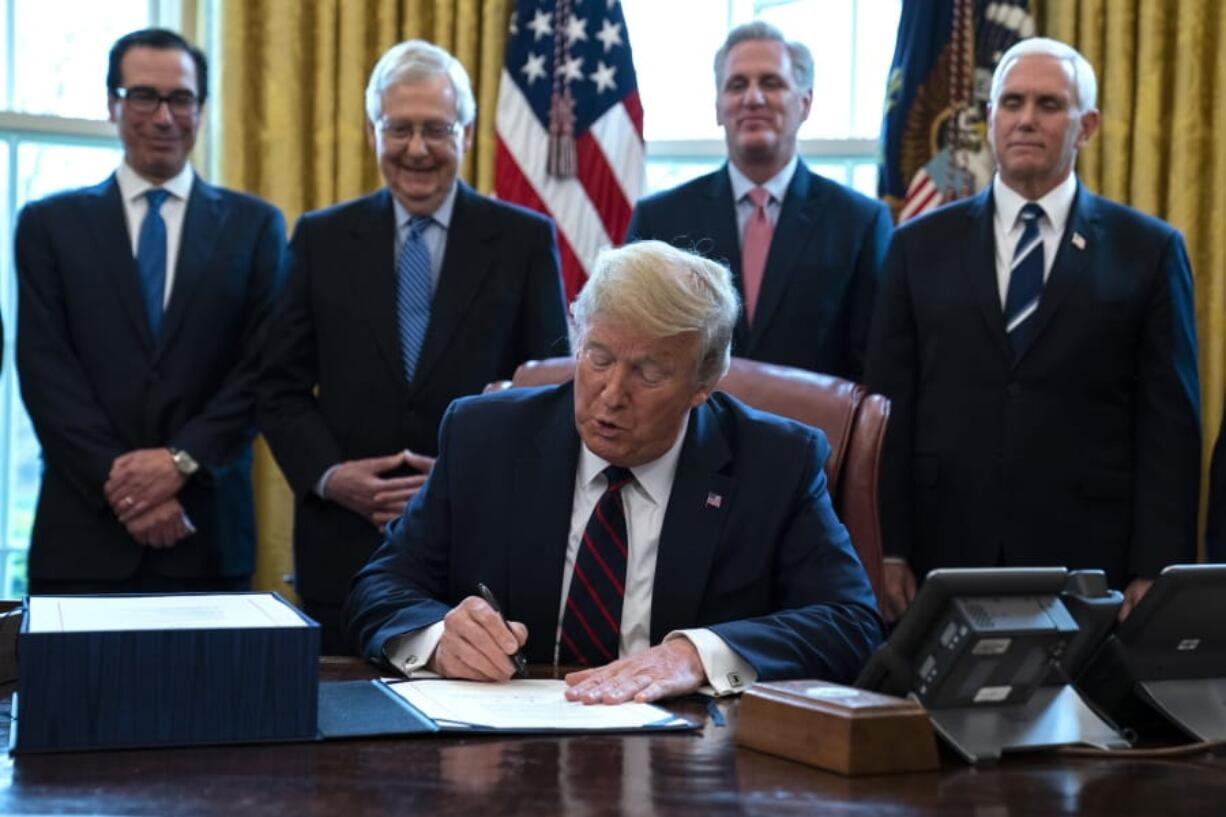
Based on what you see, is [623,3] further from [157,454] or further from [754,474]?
[754,474]

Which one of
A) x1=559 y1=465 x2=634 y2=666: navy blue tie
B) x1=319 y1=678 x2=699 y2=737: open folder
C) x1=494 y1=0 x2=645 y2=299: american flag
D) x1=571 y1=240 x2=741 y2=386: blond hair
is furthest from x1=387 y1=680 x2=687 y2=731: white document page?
x1=494 y1=0 x2=645 y2=299: american flag

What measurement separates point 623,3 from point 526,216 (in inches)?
68.6

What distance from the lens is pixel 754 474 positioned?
120 inches

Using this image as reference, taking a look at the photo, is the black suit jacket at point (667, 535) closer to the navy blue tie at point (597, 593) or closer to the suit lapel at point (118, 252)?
the navy blue tie at point (597, 593)

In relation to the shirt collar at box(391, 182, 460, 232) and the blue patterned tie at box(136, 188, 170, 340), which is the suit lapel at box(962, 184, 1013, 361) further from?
the blue patterned tie at box(136, 188, 170, 340)

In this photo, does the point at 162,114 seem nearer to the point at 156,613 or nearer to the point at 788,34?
the point at 788,34

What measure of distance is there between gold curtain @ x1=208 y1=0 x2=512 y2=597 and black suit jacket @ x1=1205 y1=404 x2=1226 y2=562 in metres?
2.47

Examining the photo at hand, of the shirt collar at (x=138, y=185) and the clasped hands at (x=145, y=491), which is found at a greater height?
the shirt collar at (x=138, y=185)

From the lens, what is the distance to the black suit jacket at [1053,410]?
4.16m

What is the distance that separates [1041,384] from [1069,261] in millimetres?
326

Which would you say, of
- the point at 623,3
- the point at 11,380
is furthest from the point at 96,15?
the point at 623,3

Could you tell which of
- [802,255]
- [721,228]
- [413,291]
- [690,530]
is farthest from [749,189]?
[690,530]

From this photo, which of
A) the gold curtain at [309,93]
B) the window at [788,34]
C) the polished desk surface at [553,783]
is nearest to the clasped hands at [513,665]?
the polished desk surface at [553,783]

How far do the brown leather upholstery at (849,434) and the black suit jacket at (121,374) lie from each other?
5.77 feet
